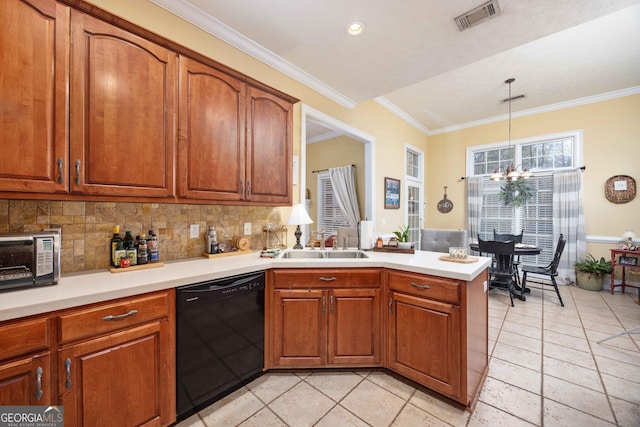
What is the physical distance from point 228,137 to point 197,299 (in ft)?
3.98

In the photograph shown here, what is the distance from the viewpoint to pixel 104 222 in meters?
1.74

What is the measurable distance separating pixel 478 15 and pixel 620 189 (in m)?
4.26

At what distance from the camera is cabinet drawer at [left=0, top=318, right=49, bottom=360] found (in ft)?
3.37

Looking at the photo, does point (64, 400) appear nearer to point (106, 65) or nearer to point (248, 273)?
point (248, 273)

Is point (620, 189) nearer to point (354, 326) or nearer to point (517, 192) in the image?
point (517, 192)

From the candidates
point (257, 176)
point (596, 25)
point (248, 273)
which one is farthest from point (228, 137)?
point (596, 25)

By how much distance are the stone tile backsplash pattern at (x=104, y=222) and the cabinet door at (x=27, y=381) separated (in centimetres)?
68

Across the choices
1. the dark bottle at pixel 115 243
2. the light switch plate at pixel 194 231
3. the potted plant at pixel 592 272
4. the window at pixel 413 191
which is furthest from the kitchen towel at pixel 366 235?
the potted plant at pixel 592 272

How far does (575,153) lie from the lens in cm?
453

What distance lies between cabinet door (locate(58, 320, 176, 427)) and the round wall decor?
6.29 metres

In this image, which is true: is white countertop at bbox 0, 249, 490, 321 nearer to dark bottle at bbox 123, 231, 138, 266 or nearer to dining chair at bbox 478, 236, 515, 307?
dark bottle at bbox 123, 231, 138, 266

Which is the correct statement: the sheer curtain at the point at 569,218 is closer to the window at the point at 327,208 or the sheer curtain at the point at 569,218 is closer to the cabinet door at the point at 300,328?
the window at the point at 327,208

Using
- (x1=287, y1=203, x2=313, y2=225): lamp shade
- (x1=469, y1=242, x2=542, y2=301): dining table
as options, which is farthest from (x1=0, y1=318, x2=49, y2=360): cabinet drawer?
(x1=469, y1=242, x2=542, y2=301): dining table

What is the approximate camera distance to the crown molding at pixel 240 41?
2.04m
